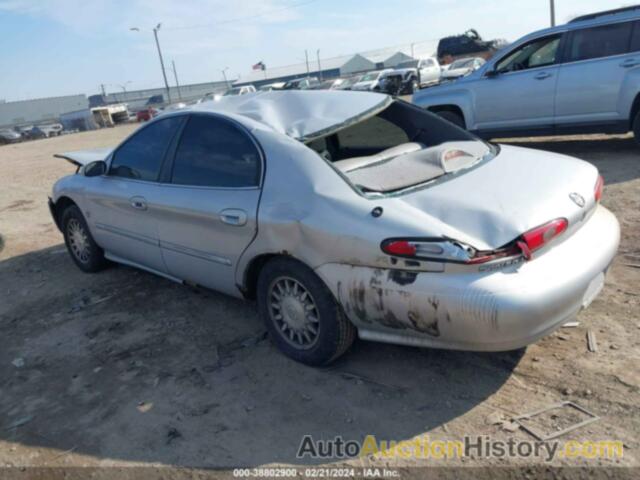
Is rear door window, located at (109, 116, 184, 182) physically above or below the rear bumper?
above

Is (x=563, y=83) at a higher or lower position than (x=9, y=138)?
higher

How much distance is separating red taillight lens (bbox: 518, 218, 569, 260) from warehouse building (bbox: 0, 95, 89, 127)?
312ft

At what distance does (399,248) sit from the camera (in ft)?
8.94

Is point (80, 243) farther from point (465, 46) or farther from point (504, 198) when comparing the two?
point (465, 46)

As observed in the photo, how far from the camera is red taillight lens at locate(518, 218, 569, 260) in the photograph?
2672 mm

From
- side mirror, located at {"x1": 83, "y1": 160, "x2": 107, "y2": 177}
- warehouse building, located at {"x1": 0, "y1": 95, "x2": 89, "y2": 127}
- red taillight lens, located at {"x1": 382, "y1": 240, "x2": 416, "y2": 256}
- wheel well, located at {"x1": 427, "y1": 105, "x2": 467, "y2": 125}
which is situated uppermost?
warehouse building, located at {"x1": 0, "y1": 95, "x2": 89, "y2": 127}

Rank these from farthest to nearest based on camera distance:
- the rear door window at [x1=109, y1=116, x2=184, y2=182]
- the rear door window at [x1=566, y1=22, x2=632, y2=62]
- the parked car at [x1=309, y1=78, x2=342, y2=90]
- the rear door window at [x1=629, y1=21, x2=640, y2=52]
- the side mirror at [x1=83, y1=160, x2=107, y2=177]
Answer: the parked car at [x1=309, y1=78, x2=342, y2=90], the rear door window at [x1=566, y1=22, x2=632, y2=62], the rear door window at [x1=629, y1=21, x2=640, y2=52], the side mirror at [x1=83, y1=160, x2=107, y2=177], the rear door window at [x1=109, y1=116, x2=184, y2=182]

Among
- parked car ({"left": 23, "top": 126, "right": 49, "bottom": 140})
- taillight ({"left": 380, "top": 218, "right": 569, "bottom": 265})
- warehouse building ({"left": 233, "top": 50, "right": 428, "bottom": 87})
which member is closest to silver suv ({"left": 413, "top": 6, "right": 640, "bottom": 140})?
taillight ({"left": 380, "top": 218, "right": 569, "bottom": 265})

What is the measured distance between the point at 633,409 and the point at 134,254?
12.2ft

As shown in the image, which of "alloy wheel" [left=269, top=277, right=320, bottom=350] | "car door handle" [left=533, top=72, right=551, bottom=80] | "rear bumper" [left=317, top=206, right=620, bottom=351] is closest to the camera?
"rear bumper" [left=317, top=206, right=620, bottom=351]

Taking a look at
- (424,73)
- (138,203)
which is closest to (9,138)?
(424,73)

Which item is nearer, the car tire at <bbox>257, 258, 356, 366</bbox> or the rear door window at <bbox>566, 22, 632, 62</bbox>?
the car tire at <bbox>257, 258, 356, 366</bbox>

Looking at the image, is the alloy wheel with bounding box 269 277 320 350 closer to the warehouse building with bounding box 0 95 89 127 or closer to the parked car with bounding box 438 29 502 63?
the parked car with bounding box 438 29 502 63

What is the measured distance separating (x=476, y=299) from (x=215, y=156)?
204 cm
